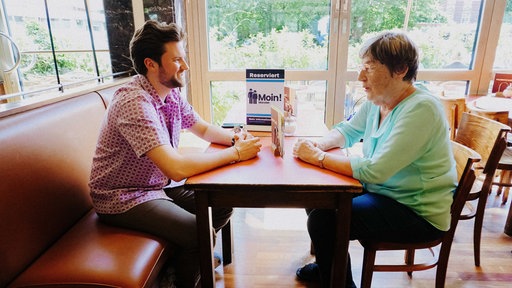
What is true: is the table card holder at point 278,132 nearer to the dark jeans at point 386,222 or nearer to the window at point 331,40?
the dark jeans at point 386,222

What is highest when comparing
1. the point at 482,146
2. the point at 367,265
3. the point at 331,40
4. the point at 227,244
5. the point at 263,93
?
the point at 331,40

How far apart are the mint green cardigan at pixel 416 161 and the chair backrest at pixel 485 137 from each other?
1.34ft

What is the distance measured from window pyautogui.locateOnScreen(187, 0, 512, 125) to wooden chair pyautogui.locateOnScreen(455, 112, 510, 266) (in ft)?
4.26

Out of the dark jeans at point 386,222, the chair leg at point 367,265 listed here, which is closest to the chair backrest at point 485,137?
the dark jeans at point 386,222

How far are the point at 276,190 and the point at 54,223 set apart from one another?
0.93 m

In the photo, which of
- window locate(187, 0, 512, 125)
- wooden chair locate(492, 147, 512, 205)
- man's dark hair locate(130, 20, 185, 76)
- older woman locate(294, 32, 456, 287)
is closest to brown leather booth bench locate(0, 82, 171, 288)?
man's dark hair locate(130, 20, 185, 76)

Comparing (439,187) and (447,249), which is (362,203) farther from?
(447,249)

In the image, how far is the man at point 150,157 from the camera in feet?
4.17

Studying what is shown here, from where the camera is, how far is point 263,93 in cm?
169

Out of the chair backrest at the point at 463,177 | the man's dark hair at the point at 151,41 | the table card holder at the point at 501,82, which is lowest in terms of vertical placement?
the chair backrest at the point at 463,177

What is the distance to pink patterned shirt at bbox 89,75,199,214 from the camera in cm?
129

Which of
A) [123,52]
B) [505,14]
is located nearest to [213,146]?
[123,52]

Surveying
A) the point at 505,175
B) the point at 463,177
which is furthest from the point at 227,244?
the point at 505,175

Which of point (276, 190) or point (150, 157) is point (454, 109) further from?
point (150, 157)
